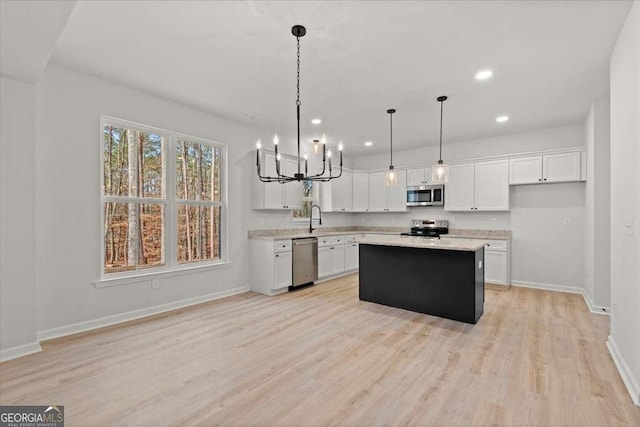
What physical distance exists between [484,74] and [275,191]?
3401 millimetres

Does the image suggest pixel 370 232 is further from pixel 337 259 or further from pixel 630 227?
pixel 630 227

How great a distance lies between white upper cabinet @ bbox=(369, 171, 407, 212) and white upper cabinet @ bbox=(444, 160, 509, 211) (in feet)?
3.05

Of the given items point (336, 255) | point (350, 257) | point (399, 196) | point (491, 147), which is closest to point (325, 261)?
point (336, 255)

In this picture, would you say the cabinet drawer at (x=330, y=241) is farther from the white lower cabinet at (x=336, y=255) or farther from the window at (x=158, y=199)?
the window at (x=158, y=199)

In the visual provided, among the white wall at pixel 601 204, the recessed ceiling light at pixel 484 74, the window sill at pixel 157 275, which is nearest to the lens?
the recessed ceiling light at pixel 484 74

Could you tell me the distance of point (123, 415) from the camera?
1943 mm

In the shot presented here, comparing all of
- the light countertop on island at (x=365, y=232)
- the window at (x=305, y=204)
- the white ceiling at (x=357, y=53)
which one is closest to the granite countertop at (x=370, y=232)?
the light countertop on island at (x=365, y=232)

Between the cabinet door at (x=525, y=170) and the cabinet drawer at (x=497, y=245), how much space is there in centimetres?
107

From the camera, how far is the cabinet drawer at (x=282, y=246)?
4906mm

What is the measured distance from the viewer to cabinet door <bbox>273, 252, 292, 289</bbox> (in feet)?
16.1

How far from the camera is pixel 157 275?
400cm

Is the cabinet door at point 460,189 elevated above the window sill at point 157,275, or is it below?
above

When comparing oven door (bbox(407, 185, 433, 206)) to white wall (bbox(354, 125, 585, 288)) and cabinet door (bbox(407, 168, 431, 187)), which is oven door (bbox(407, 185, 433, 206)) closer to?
cabinet door (bbox(407, 168, 431, 187))

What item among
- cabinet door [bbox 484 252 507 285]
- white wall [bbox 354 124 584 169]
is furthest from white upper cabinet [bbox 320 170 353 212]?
cabinet door [bbox 484 252 507 285]
